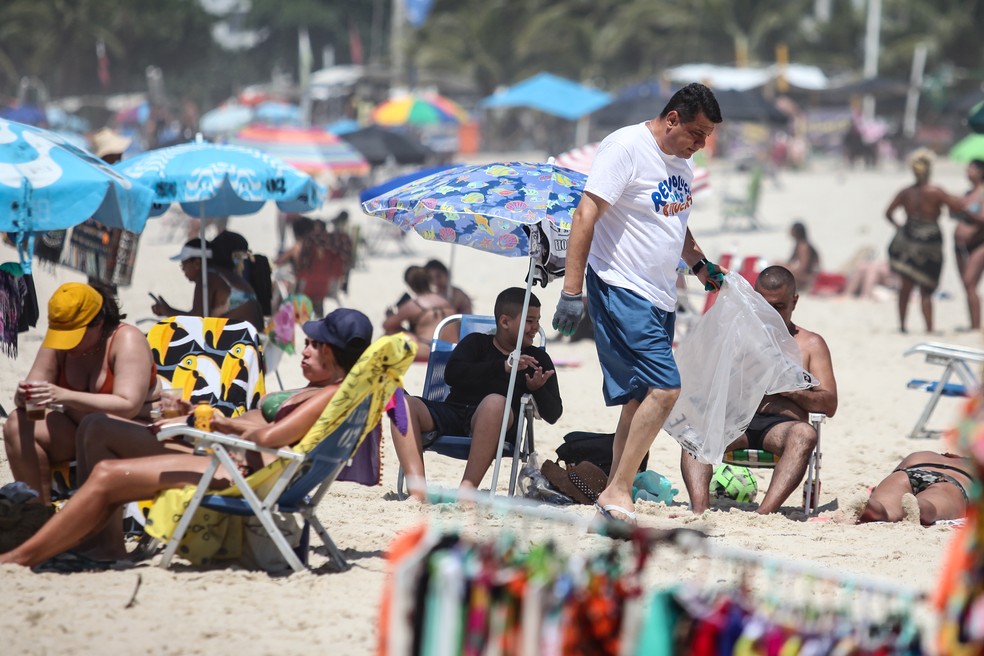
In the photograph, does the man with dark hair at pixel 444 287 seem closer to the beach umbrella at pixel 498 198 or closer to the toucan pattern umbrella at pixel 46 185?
the beach umbrella at pixel 498 198

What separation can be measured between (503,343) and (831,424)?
307 cm

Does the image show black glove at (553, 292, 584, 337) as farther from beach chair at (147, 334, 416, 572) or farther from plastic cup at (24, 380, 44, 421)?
plastic cup at (24, 380, 44, 421)

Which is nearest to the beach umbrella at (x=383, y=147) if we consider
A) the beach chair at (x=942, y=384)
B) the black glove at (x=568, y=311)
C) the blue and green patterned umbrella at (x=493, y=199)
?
the beach chair at (x=942, y=384)

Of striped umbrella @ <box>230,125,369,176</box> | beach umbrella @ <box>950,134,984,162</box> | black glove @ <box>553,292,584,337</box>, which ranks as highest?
beach umbrella @ <box>950,134,984,162</box>

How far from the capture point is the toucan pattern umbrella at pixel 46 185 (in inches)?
214

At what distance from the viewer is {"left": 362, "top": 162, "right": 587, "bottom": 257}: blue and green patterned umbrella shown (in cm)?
527

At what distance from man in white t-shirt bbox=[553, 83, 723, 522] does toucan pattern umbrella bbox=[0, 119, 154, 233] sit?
2271 mm

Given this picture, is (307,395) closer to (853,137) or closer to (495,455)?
(495,455)

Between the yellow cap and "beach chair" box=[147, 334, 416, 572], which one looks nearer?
"beach chair" box=[147, 334, 416, 572]

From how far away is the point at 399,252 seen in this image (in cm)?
Answer: 1797

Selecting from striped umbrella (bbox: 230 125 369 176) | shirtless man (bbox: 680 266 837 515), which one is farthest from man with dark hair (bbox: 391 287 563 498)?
striped umbrella (bbox: 230 125 369 176)

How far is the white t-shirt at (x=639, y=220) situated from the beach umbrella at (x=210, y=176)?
305 centimetres

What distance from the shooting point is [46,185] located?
5.50m

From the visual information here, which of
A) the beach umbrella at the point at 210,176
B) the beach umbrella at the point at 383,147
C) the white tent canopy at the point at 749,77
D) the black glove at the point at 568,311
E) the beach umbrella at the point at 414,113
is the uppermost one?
the white tent canopy at the point at 749,77
